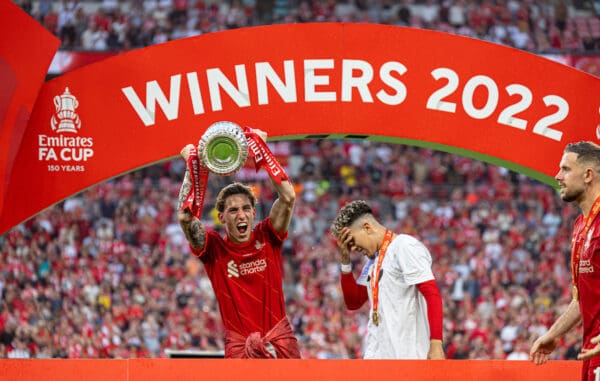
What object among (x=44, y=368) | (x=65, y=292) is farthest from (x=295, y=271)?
(x=44, y=368)

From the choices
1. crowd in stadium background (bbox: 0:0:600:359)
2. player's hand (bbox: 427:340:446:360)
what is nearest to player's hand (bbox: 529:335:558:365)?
player's hand (bbox: 427:340:446:360)

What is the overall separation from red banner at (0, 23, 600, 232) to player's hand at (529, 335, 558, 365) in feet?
8.29

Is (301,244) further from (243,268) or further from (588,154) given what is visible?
(588,154)

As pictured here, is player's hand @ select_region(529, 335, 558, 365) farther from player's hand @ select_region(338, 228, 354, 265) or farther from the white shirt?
player's hand @ select_region(338, 228, 354, 265)

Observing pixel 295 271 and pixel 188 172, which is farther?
pixel 295 271

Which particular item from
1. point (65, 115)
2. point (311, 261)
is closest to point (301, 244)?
point (311, 261)

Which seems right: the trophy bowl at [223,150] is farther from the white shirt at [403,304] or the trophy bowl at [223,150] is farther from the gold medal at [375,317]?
the gold medal at [375,317]

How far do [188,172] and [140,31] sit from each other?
17242 millimetres

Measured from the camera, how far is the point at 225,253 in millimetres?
7039

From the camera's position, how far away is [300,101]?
26.3 feet

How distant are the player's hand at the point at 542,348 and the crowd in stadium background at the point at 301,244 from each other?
36.1ft

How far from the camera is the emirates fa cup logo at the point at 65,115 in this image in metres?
8.01

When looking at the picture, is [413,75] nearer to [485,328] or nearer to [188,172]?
[188,172]

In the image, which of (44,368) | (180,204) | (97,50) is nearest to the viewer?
(44,368)
